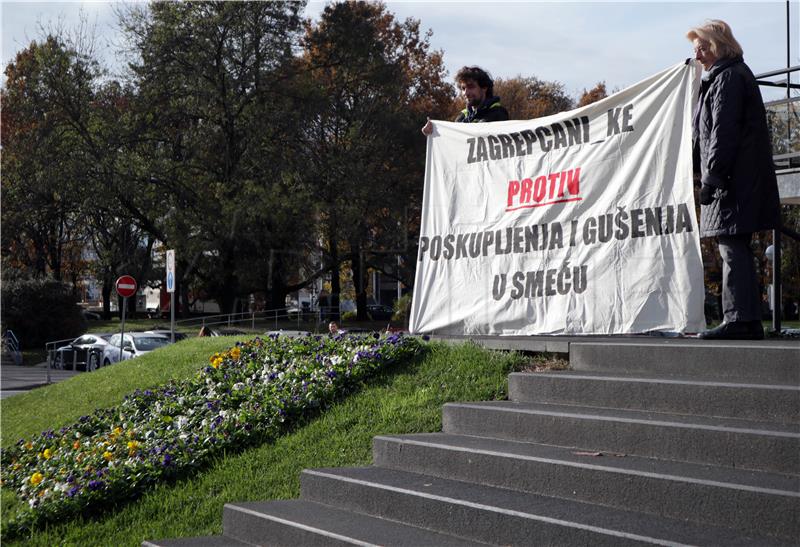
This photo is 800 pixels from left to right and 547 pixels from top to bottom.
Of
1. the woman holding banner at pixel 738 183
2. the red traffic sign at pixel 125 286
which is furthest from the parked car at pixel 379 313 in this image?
the woman holding banner at pixel 738 183

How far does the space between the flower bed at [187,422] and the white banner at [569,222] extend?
88cm

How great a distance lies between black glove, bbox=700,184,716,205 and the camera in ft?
20.6

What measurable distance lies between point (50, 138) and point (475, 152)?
30.8m

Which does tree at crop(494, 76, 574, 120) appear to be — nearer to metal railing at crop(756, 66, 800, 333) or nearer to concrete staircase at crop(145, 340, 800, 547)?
metal railing at crop(756, 66, 800, 333)

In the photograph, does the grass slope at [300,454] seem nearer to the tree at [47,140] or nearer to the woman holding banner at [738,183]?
the woman holding banner at [738,183]

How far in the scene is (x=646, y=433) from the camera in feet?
16.0

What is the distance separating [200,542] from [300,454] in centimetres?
114

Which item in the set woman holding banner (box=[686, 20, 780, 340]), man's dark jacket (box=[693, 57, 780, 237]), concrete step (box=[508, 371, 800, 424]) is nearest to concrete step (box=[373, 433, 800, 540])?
concrete step (box=[508, 371, 800, 424])

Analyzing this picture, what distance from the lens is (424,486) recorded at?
5.16 metres

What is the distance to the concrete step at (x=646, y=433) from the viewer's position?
4379 millimetres

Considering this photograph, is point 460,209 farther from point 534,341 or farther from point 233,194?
point 233,194

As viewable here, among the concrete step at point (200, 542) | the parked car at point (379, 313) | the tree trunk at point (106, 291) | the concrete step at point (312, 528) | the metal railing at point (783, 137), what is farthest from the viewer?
the parked car at point (379, 313)

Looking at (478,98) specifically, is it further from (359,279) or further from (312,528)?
(359,279)

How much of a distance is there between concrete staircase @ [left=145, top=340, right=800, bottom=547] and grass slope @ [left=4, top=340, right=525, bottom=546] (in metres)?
0.31
